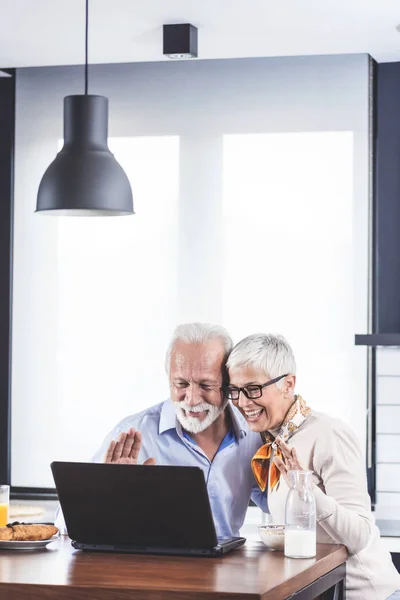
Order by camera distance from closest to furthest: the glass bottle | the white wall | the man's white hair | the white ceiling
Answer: the glass bottle < the man's white hair < the white ceiling < the white wall

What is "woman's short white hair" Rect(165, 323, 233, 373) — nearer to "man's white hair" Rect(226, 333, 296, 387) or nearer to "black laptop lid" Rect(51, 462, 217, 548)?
"man's white hair" Rect(226, 333, 296, 387)

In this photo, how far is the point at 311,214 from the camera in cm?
519

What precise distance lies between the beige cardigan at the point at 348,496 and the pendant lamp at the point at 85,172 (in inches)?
49.0

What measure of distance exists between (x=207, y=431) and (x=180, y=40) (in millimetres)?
1960

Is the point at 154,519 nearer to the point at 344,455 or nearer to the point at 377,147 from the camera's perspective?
the point at 344,455

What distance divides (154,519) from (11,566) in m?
0.37

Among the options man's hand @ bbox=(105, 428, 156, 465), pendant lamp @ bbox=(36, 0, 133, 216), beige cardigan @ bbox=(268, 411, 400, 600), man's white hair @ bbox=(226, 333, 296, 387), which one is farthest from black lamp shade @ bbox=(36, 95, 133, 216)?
beige cardigan @ bbox=(268, 411, 400, 600)

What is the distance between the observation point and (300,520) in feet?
8.46

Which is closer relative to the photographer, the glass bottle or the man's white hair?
the glass bottle

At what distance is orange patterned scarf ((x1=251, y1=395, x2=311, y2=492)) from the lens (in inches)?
118

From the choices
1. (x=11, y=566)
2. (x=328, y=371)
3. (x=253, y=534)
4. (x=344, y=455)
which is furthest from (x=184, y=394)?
(x=328, y=371)

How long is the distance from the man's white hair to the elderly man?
16 centimetres

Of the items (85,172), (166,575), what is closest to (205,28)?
(85,172)

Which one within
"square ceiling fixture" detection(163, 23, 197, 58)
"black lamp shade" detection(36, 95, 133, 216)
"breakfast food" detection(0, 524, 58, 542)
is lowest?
"breakfast food" detection(0, 524, 58, 542)
